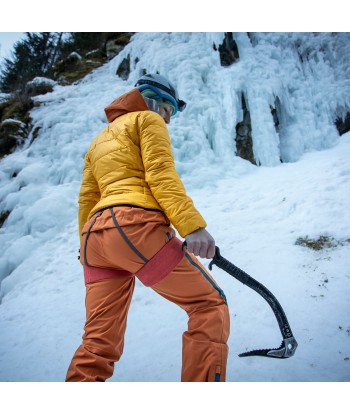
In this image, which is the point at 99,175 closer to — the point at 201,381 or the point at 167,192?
the point at 167,192

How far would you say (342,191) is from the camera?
302cm

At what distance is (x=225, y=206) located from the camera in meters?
3.83

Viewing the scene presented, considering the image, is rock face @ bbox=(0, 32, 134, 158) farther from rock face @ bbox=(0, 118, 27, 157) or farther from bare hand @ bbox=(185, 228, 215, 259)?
bare hand @ bbox=(185, 228, 215, 259)

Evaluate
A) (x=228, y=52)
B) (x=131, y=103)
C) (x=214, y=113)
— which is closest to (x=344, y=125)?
(x=214, y=113)

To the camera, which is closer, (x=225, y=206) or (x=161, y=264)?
(x=161, y=264)

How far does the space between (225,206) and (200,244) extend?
2.94 m

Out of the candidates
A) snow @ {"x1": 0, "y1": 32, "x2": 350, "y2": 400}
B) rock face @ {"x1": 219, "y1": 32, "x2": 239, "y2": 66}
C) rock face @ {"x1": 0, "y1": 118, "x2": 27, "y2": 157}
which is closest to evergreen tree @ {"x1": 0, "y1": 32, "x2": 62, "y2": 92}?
snow @ {"x1": 0, "y1": 32, "x2": 350, "y2": 400}

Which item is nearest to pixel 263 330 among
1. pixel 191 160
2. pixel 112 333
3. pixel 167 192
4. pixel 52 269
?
pixel 112 333

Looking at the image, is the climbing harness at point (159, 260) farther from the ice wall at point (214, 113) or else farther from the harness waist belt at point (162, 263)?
the ice wall at point (214, 113)

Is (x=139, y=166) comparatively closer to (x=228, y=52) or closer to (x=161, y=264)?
(x=161, y=264)

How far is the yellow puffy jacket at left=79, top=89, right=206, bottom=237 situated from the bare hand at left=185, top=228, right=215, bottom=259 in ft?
0.08

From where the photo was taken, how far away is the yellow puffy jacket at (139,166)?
101 cm

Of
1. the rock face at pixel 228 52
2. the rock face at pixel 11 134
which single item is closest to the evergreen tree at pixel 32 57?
the rock face at pixel 11 134

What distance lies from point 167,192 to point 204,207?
288 centimetres
